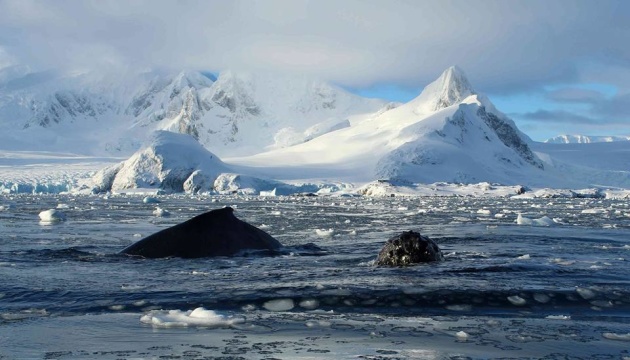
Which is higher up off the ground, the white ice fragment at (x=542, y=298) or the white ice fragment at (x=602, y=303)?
the white ice fragment at (x=542, y=298)

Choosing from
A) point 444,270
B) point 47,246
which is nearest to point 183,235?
point 47,246

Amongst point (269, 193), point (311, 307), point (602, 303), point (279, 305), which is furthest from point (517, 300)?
point (269, 193)

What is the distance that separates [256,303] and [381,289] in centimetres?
162

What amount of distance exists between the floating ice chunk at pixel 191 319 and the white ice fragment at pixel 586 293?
4159 millimetres

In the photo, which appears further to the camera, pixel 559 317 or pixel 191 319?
pixel 559 317

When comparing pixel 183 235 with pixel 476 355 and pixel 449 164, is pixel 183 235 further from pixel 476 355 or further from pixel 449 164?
pixel 449 164

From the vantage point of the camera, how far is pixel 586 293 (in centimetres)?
805

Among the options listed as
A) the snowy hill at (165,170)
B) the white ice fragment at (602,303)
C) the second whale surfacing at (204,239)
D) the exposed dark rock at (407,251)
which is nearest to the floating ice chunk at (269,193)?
the snowy hill at (165,170)

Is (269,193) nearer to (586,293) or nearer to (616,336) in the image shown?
(586,293)

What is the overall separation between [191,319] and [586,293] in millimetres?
4752

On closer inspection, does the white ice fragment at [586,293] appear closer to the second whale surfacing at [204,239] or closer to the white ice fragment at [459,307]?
the white ice fragment at [459,307]

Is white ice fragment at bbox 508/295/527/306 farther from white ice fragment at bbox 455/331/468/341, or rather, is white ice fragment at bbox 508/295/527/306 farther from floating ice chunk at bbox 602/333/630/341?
white ice fragment at bbox 455/331/468/341

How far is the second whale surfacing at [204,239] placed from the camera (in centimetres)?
1249

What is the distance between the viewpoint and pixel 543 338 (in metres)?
5.81
